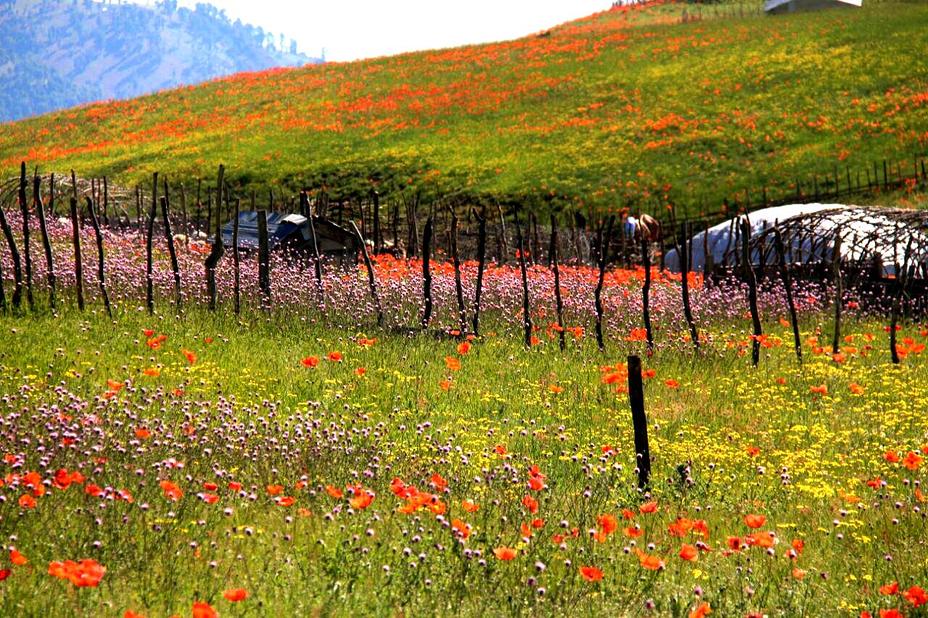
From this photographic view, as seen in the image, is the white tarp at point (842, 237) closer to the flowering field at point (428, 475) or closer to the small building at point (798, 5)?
the flowering field at point (428, 475)

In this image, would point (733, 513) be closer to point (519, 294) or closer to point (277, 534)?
point (277, 534)

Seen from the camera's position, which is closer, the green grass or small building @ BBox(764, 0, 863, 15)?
the green grass

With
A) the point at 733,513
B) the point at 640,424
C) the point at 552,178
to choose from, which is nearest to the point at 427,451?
the point at 640,424

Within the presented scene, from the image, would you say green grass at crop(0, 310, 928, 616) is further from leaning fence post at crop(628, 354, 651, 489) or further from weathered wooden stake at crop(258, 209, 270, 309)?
weathered wooden stake at crop(258, 209, 270, 309)

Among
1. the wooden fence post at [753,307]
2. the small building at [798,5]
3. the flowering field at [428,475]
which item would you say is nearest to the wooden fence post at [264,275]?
the flowering field at [428,475]

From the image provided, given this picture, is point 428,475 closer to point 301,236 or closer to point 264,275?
point 264,275

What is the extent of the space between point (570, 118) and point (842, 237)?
98.5ft

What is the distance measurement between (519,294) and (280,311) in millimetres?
4412

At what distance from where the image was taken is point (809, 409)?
10.4m

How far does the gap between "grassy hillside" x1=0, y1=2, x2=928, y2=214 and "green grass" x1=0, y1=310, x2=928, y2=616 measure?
25447 mm

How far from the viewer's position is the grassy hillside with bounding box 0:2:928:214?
3831cm

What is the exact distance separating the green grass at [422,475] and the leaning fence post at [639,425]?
0.16 metres

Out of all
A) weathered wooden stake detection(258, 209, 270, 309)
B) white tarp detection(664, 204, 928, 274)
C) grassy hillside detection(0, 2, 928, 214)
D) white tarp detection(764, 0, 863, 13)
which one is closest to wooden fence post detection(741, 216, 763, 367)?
white tarp detection(664, 204, 928, 274)

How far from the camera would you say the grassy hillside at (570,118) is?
38.3 m
